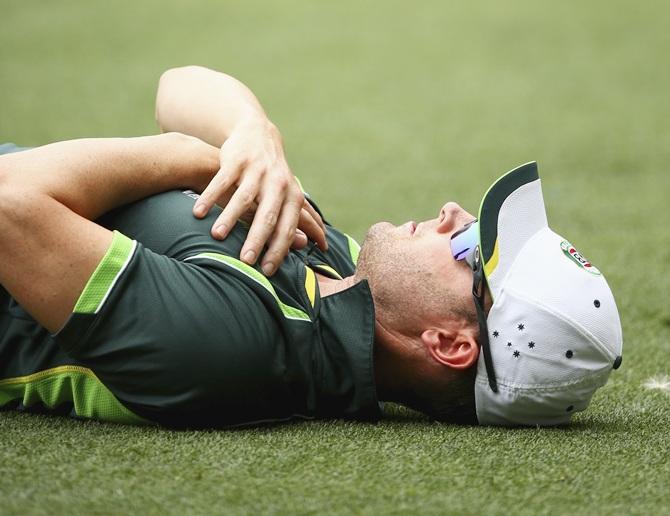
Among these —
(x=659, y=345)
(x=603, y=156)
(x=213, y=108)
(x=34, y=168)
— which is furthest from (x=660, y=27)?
(x=34, y=168)

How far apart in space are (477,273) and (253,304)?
430mm

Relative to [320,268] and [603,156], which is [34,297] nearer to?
[320,268]

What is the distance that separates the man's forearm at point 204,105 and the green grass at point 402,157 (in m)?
0.78

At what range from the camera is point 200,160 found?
2.12m

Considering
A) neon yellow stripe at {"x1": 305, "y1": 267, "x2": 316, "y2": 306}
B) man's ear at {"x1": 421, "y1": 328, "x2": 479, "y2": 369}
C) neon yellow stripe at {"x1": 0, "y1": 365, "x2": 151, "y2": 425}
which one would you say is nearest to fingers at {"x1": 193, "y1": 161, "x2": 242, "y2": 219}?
neon yellow stripe at {"x1": 305, "y1": 267, "x2": 316, "y2": 306}

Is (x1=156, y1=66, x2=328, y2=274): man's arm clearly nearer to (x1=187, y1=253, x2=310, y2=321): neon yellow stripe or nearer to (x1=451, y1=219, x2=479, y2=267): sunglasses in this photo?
(x1=187, y1=253, x2=310, y2=321): neon yellow stripe

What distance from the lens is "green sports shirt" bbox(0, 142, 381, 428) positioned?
1795 mm

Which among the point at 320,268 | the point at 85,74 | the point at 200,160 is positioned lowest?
the point at 85,74

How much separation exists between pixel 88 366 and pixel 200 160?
51 cm

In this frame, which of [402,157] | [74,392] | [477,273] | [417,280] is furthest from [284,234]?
[402,157]

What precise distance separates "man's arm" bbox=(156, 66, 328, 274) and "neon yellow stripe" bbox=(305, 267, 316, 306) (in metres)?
0.08

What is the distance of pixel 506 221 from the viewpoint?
1.97 meters

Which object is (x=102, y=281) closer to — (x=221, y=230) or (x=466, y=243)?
(x=221, y=230)

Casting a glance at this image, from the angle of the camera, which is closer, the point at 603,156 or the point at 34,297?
the point at 34,297
